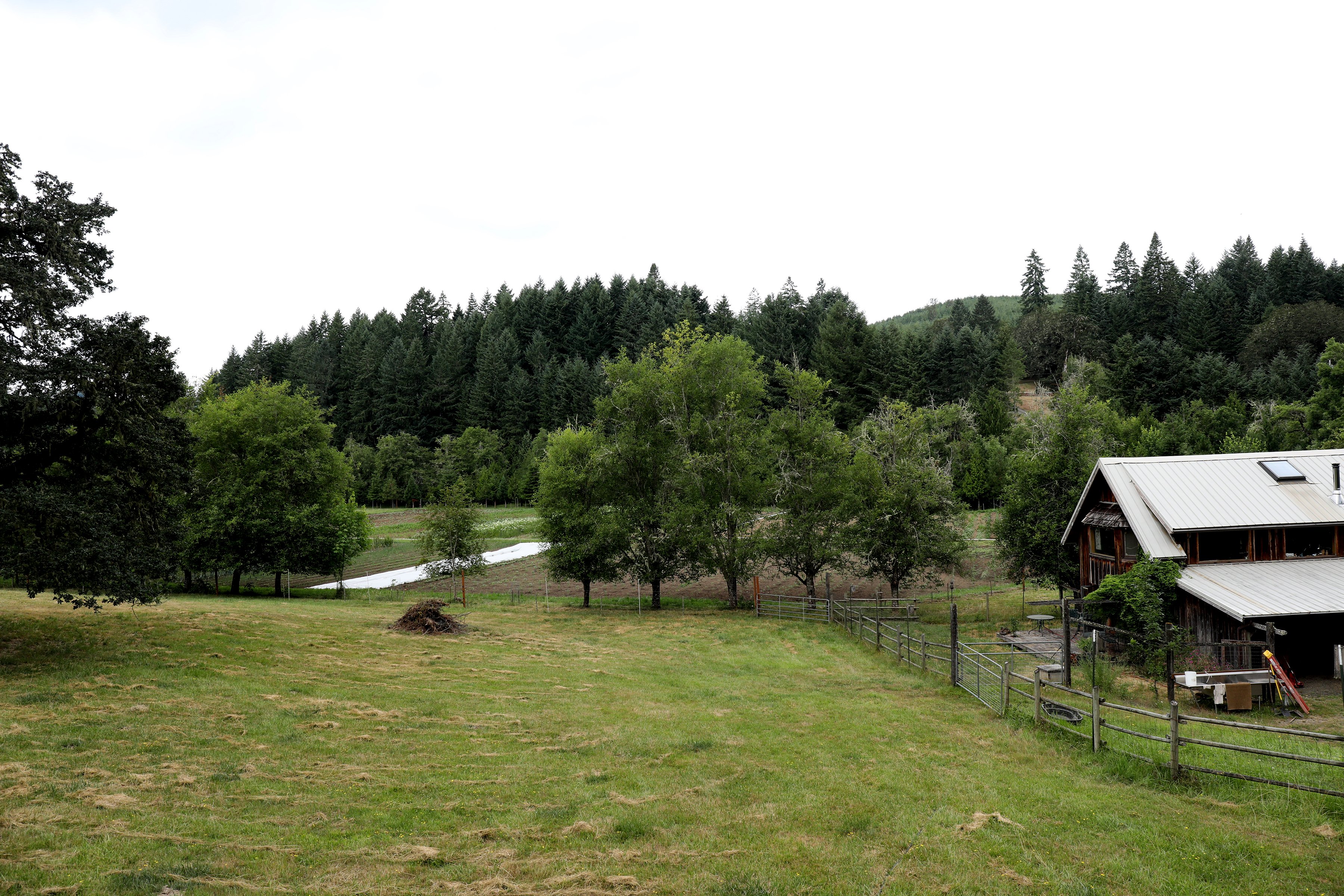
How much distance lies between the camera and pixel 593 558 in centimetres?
3978

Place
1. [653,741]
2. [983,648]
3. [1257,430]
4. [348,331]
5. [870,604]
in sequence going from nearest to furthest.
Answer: [653,741] < [983,648] < [870,604] < [1257,430] < [348,331]

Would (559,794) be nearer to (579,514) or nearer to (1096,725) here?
(1096,725)

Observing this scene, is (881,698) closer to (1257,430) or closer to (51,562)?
(51,562)

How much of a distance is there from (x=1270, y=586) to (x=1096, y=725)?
15.7 m

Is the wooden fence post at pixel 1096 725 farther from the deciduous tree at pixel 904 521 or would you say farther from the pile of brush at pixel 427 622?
the deciduous tree at pixel 904 521

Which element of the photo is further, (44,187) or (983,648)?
(983,648)

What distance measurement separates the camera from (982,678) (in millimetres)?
19406

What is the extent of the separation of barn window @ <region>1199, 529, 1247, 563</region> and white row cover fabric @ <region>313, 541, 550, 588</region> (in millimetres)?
29414

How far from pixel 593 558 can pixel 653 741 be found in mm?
26005

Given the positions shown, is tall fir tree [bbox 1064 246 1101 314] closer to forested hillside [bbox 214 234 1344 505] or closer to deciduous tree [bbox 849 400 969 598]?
forested hillside [bbox 214 234 1344 505]

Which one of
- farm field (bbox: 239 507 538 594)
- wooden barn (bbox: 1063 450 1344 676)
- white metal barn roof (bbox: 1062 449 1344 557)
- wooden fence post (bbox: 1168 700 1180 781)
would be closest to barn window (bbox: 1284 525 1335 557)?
wooden barn (bbox: 1063 450 1344 676)

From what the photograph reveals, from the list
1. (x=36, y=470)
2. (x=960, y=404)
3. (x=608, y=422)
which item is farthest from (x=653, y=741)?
(x=960, y=404)

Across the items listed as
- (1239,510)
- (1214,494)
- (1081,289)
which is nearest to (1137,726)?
(1239,510)

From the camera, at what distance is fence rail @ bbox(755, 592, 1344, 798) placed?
11.0 m
